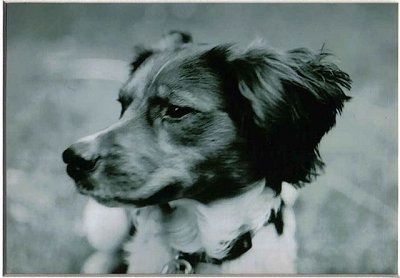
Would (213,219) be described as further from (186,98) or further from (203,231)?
Answer: (186,98)

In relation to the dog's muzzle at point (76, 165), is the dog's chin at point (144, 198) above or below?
below

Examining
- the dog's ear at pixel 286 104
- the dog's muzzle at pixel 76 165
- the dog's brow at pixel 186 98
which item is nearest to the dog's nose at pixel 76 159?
the dog's muzzle at pixel 76 165

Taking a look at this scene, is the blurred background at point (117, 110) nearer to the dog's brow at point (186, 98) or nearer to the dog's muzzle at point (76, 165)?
the dog's muzzle at point (76, 165)

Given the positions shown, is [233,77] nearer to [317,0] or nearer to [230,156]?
[230,156]

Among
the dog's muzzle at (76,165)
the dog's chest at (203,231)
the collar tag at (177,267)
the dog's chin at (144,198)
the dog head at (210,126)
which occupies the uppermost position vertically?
the dog head at (210,126)

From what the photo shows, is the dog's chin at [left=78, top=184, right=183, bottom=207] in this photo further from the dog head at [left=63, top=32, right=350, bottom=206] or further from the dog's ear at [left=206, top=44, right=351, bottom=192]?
the dog's ear at [left=206, top=44, right=351, bottom=192]

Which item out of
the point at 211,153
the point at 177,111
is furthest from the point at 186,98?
the point at 211,153

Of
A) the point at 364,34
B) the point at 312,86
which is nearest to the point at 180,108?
the point at 312,86

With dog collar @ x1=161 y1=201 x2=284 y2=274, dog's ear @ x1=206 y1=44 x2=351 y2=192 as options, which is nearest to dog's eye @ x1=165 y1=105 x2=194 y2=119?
dog's ear @ x1=206 y1=44 x2=351 y2=192
